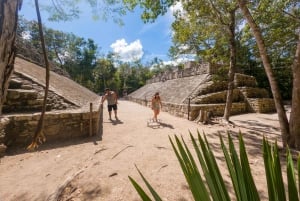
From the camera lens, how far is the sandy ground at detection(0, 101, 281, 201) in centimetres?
316

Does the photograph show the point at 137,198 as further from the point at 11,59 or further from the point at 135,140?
the point at 135,140

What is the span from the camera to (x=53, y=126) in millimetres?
6031

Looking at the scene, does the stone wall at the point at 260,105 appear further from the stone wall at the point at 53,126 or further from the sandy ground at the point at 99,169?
the stone wall at the point at 53,126

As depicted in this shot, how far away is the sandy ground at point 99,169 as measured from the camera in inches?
→ 124

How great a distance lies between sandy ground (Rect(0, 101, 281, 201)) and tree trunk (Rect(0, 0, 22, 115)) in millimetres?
2520

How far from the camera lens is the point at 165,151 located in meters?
5.12

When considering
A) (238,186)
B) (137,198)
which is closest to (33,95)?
(137,198)

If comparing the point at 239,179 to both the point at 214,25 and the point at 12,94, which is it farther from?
the point at 214,25

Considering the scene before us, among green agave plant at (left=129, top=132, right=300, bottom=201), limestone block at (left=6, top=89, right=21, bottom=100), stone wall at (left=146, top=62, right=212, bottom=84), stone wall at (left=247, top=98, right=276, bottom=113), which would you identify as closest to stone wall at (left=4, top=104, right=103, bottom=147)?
limestone block at (left=6, top=89, right=21, bottom=100)

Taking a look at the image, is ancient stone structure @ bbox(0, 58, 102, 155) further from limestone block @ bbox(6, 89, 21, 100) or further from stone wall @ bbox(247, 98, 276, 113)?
stone wall @ bbox(247, 98, 276, 113)

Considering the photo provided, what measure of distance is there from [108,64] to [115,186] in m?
36.2

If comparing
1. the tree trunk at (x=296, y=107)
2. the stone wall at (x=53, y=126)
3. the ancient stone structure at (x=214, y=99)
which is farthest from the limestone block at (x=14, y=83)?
the tree trunk at (x=296, y=107)

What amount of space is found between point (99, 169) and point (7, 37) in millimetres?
3419

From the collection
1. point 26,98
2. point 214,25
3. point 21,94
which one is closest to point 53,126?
point 26,98
